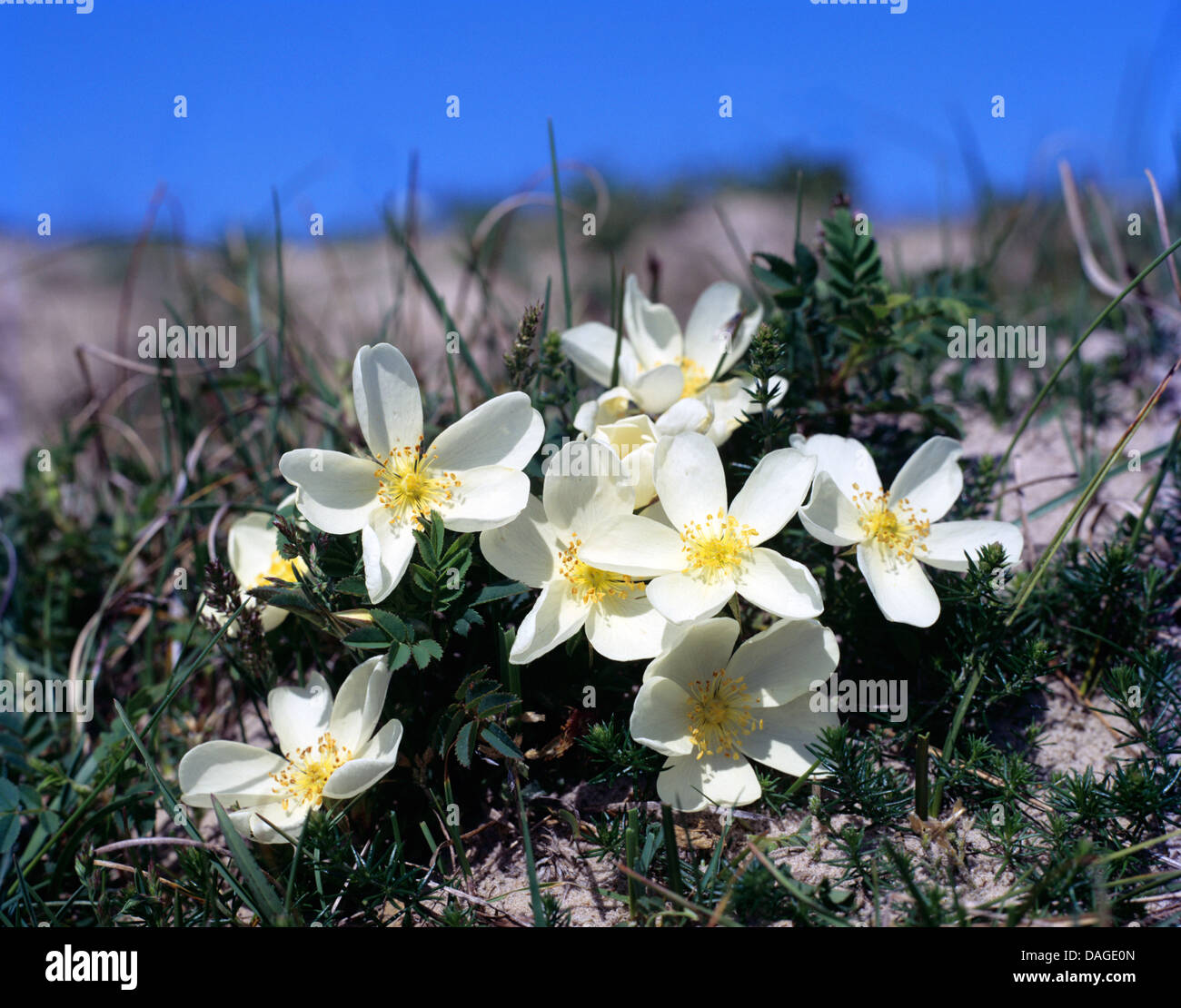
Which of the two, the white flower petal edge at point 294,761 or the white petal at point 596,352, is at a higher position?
the white petal at point 596,352

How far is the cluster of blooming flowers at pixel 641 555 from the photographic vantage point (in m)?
1.73

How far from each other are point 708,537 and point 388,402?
2.47ft

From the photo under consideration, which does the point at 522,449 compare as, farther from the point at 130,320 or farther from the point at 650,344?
the point at 130,320

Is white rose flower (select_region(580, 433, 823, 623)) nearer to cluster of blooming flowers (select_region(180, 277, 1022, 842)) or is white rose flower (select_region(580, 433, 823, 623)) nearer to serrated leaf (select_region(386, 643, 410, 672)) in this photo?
cluster of blooming flowers (select_region(180, 277, 1022, 842))

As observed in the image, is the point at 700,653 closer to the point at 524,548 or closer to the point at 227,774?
the point at 524,548

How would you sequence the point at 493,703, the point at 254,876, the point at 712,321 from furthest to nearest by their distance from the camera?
the point at 712,321, the point at 493,703, the point at 254,876

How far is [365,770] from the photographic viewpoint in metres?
1.66

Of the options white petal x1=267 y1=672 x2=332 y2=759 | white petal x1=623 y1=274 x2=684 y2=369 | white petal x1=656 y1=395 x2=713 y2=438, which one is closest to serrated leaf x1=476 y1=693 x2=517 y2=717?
white petal x1=267 y1=672 x2=332 y2=759

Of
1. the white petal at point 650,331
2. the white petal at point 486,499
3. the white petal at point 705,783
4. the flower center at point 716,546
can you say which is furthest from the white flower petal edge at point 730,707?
the white petal at point 650,331

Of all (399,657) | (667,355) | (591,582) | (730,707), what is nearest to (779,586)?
(730,707)

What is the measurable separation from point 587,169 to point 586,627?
7.65 ft

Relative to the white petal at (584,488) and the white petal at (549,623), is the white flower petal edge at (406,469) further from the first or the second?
the white petal at (549,623)

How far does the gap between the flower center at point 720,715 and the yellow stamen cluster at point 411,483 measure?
2.21 feet

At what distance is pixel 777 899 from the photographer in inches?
63.2
